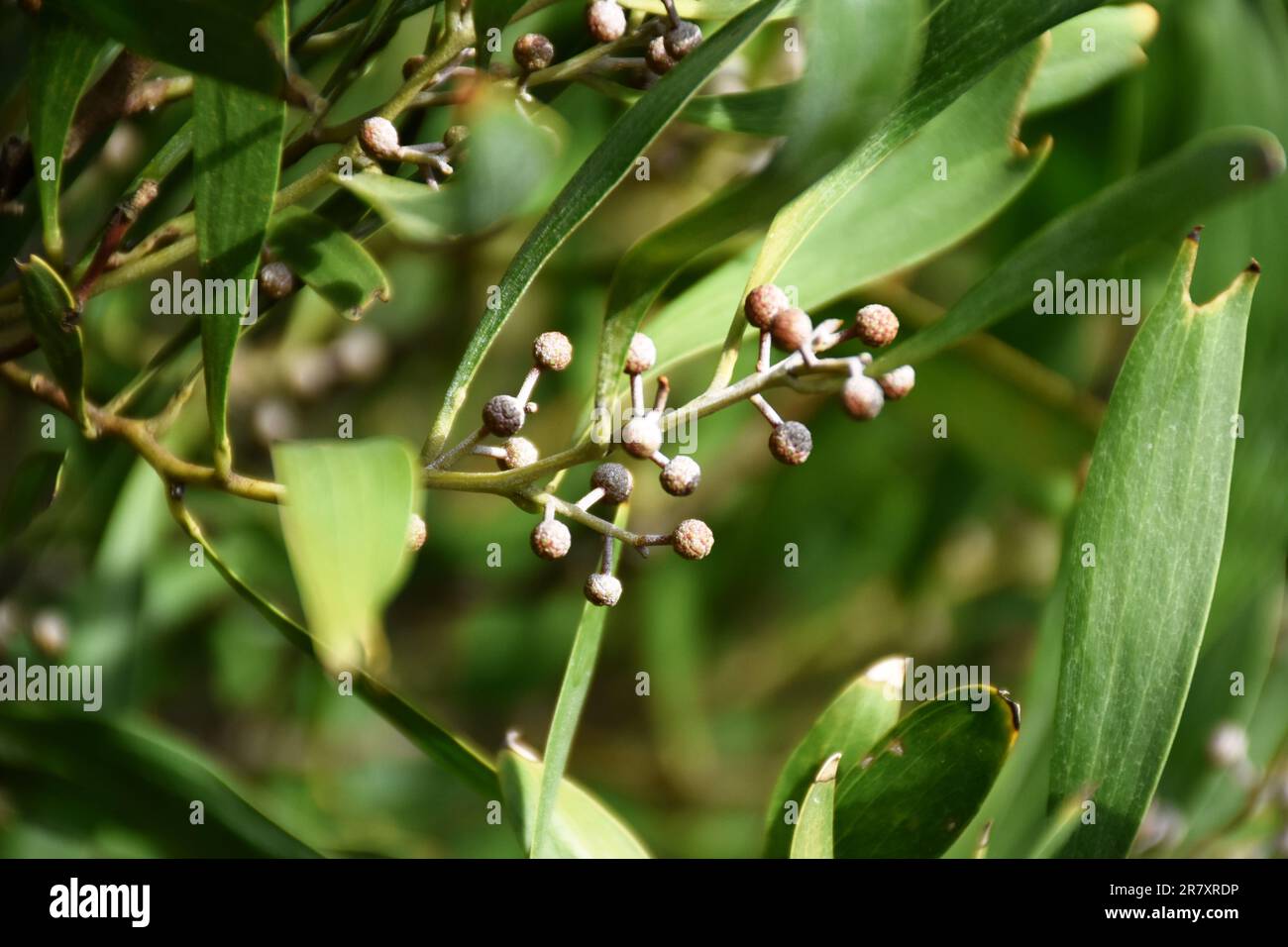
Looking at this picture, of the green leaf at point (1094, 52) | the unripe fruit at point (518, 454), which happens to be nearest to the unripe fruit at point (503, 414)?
the unripe fruit at point (518, 454)

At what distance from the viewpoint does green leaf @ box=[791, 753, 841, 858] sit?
2.25ft

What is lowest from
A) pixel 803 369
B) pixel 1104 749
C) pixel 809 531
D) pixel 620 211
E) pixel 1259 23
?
pixel 1104 749

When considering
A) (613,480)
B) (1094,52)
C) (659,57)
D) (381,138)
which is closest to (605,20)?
(659,57)

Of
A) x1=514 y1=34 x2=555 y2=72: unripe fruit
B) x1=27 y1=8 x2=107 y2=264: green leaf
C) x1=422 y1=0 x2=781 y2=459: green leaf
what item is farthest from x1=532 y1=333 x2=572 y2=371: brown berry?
x1=27 y1=8 x2=107 y2=264: green leaf

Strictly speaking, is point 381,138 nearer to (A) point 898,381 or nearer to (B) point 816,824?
(A) point 898,381

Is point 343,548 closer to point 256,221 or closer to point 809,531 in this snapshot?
point 256,221

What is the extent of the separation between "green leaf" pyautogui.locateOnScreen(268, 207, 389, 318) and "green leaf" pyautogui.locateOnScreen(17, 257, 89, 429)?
0.11m

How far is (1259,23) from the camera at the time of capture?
111 cm

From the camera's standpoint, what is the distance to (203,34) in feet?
1.66

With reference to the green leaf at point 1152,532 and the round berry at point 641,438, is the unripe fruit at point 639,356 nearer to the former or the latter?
the round berry at point 641,438

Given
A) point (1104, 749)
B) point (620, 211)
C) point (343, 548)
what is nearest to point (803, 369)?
point (343, 548)

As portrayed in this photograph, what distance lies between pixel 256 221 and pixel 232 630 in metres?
1.06

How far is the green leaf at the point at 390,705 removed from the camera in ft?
2.18

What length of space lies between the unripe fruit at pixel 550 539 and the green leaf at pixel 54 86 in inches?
12.9
